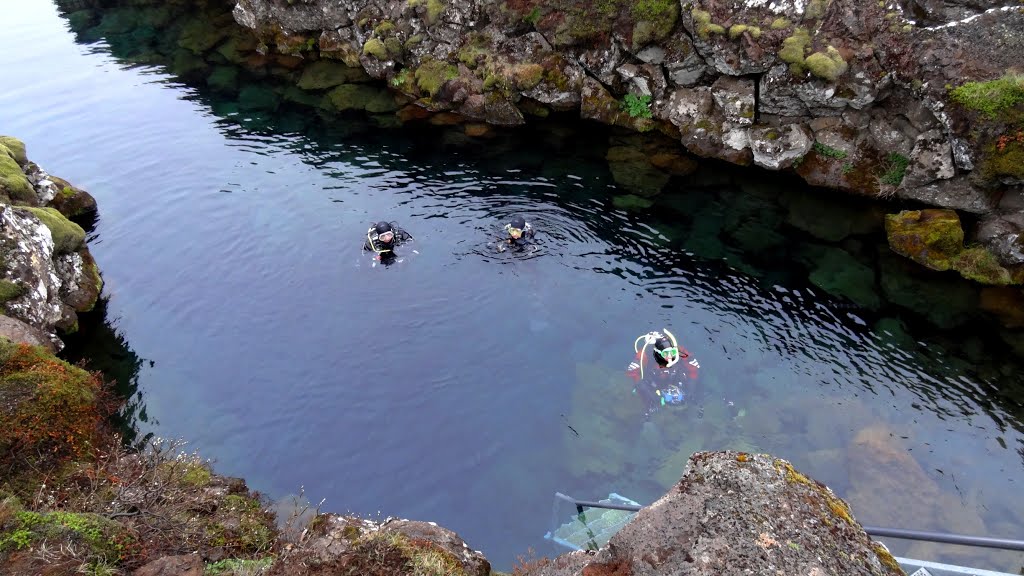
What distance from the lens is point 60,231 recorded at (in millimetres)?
26969

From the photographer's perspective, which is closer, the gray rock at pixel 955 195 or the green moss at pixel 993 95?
the green moss at pixel 993 95

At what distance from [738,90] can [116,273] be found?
113 ft

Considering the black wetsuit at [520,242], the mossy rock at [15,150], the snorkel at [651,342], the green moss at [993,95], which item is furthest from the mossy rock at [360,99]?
the green moss at [993,95]

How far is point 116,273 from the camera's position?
2900 centimetres

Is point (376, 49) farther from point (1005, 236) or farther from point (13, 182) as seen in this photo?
point (1005, 236)

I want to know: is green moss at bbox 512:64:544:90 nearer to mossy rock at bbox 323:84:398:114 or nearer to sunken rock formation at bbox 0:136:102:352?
mossy rock at bbox 323:84:398:114

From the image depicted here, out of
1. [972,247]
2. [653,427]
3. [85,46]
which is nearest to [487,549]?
[653,427]

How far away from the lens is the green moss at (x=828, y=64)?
29.2m

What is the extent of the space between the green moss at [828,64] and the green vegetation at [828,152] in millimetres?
3653

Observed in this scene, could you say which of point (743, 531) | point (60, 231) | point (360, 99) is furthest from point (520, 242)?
point (360, 99)

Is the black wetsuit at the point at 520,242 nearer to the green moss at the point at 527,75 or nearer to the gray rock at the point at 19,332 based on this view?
the green moss at the point at 527,75

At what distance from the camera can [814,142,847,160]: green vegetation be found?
3141cm

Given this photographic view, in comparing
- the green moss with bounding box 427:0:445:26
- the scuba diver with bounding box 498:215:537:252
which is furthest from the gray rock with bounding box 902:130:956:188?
the green moss with bounding box 427:0:445:26

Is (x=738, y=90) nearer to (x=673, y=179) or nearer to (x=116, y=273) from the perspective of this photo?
(x=673, y=179)
